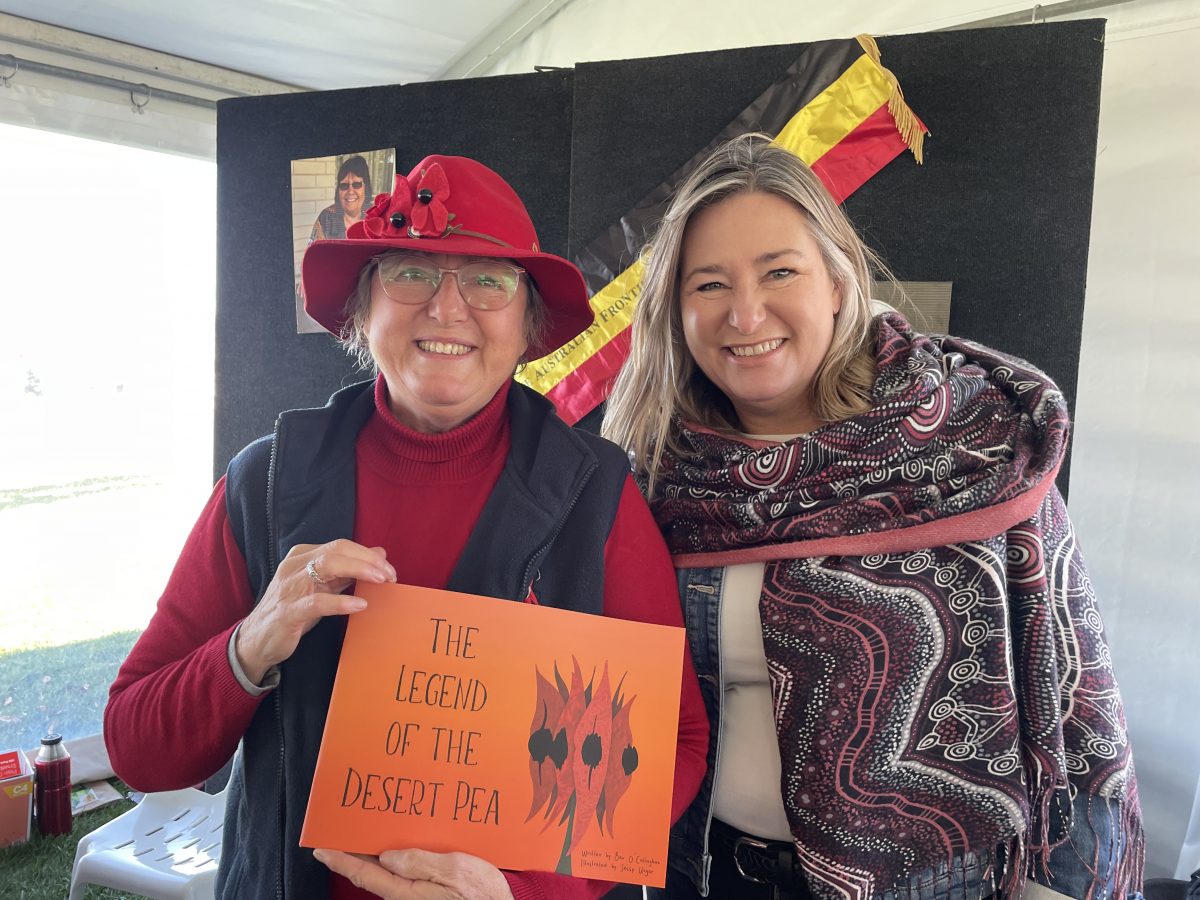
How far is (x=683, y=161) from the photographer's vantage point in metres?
2.13

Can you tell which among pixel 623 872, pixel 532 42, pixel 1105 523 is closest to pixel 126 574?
pixel 532 42

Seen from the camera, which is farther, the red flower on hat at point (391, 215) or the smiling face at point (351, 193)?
the smiling face at point (351, 193)

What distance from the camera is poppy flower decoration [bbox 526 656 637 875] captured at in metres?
1.03

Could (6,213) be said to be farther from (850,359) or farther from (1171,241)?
(1171,241)

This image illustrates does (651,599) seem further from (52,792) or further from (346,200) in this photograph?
(52,792)

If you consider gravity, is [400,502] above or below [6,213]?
below

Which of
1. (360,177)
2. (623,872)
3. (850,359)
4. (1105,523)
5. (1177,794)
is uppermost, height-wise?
(360,177)

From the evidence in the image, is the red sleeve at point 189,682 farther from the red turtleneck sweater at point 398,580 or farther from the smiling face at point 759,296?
the smiling face at point 759,296

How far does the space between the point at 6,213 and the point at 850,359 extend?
3.84 meters

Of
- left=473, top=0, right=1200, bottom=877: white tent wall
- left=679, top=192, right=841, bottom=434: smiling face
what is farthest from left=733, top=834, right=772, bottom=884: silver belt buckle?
left=473, top=0, right=1200, bottom=877: white tent wall

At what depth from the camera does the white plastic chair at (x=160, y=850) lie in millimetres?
2252

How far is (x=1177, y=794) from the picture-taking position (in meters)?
2.28

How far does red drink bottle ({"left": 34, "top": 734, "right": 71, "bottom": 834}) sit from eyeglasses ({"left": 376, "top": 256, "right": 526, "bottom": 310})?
10.6ft

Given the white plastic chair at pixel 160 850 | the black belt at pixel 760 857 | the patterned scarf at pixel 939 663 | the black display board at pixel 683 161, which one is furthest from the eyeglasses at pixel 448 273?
the white plastic chair at pixel 160 850
